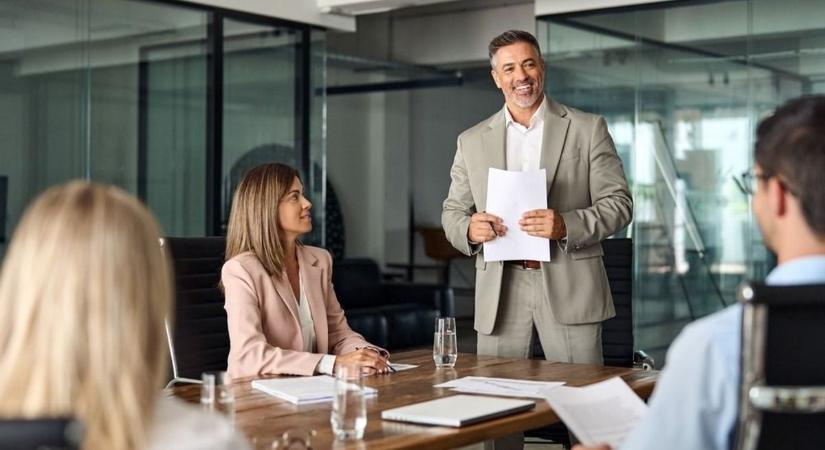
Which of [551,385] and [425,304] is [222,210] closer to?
[425,304]

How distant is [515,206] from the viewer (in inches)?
138

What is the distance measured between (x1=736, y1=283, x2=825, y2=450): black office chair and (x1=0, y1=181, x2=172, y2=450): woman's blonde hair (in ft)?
2.48

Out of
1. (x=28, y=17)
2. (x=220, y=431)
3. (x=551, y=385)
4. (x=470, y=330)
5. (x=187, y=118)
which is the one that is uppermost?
(x=28, y=17)

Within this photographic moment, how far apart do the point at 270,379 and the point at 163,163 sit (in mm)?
4240

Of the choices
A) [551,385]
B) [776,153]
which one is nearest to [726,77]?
[551,385]

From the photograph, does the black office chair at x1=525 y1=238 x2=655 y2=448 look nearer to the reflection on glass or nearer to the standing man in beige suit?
the standing man in beige suit

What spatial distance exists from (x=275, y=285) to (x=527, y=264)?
0.81 meters

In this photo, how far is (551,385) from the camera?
9.09 ft

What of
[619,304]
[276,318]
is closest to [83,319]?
[276,318]

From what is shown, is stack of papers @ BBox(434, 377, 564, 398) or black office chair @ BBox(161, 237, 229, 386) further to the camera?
black office chair @ BBox(161, 237, 229, 386)

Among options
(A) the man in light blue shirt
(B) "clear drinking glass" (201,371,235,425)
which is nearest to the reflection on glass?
(B) "clear drinking glass" (201,371,235,425)

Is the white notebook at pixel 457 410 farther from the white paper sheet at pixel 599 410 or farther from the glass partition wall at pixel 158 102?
the glass partition wall at pixel 158 102

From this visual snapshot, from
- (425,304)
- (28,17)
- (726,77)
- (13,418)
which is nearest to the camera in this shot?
(13,418)

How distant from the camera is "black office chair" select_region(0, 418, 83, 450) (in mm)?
1171
